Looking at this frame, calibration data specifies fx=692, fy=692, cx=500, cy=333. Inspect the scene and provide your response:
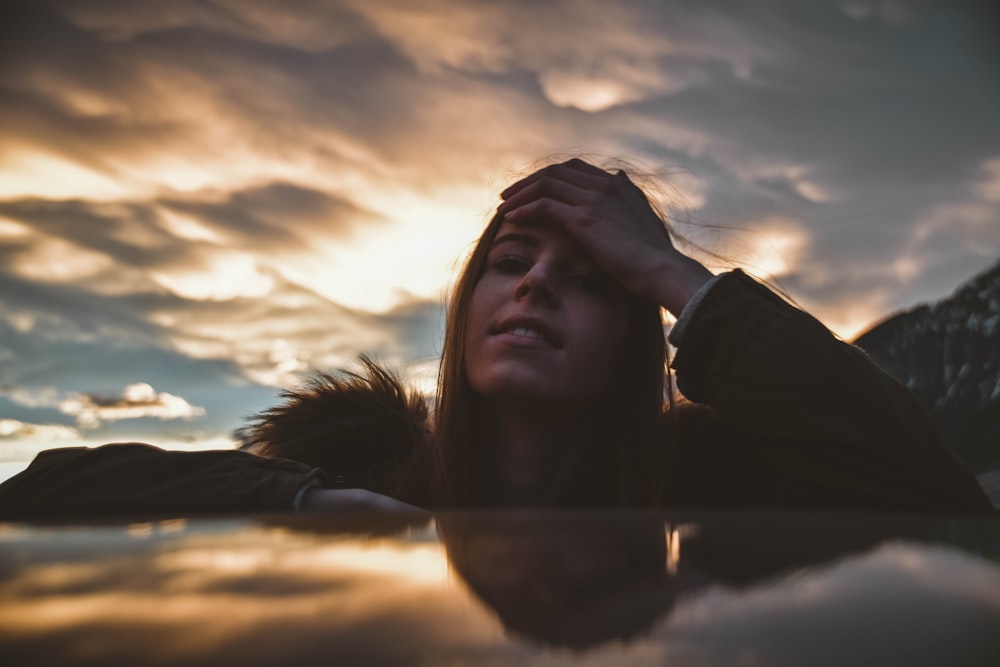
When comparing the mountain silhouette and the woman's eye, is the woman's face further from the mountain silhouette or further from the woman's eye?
the mountain silhouette

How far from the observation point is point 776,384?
921 millimetres

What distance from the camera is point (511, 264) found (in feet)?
4.46

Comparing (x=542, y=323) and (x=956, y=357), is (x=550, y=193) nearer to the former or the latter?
(x=542, y=323)

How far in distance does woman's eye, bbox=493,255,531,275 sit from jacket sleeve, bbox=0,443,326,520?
649 mm

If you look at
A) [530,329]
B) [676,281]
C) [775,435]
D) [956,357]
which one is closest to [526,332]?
[530,329]

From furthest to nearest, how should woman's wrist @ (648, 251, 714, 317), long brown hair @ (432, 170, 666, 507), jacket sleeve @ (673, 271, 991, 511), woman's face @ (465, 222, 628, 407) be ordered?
1. long brown hair @ (432, 170, 666, 507)
2. woman's face @ (465, 222, 628, 407)
3. woman's wrist @ (648, 251, 714, 317)
4. jacket sleeve @ (673, 271, 991, 511)

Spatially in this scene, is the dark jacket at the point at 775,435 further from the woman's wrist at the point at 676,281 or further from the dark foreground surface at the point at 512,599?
the dark foreground surface at the point at 512,599

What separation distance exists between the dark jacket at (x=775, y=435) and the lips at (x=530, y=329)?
0.32 meters

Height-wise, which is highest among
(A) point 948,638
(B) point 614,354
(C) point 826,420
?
(B) point 614,354

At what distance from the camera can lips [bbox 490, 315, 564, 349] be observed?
123 centimetres

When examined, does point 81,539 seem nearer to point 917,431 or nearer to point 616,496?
point 917,431

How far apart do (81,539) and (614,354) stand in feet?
3.73

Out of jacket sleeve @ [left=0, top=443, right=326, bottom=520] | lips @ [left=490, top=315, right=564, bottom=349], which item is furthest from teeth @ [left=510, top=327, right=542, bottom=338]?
jacket sleeve @ [left=0, top=443, right=326, bottom=520]

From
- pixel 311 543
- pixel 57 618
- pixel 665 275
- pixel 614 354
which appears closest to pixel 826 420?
pixel 665 275
